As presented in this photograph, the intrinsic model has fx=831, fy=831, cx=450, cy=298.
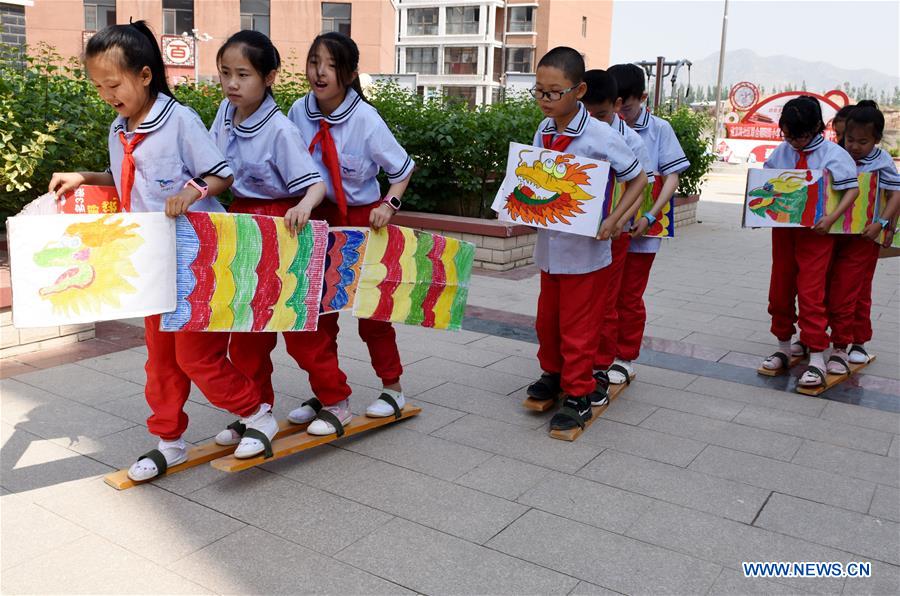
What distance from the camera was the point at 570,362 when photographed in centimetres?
388

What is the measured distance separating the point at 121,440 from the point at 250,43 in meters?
1.77

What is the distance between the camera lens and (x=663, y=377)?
4.83 meters

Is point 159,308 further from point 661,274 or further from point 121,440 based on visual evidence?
point 661,274

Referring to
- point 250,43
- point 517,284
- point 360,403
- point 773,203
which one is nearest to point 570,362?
point 360,403

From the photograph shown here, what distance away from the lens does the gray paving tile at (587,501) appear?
2.98 meters

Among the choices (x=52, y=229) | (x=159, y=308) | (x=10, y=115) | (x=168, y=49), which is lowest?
(x=159, y=308)

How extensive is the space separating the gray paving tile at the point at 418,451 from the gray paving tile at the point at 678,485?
496 mm

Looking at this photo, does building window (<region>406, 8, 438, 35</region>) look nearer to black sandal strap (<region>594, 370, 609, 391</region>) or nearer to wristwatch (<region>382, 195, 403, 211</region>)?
black sandal strap (<region>594, 370, 609, 391</region>)

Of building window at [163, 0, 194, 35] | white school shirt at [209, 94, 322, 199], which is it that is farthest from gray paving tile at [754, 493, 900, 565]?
building window at [163, 0, 194, 35]

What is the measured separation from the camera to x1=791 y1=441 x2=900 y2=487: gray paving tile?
3.47 m

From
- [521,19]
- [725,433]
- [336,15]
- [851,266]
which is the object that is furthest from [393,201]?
[521,19]

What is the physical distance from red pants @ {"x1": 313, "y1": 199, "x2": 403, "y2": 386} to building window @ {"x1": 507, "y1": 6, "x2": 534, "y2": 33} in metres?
53.8

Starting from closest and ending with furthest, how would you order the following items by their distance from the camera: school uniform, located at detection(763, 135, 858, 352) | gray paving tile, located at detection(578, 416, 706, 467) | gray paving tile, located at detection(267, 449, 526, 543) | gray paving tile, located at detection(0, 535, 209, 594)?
gray paving tile, located at detection(0, 535, 209, 594)
gray paving tile, located at detection(267, 449, 526, 543)
gray paving tile, located at detection(578, 416, 706, 467)
school uniform, located at detection(763, 135, 858, 352)

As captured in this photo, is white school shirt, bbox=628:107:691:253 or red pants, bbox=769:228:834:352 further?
red pants, bbox=769:228:834:352
